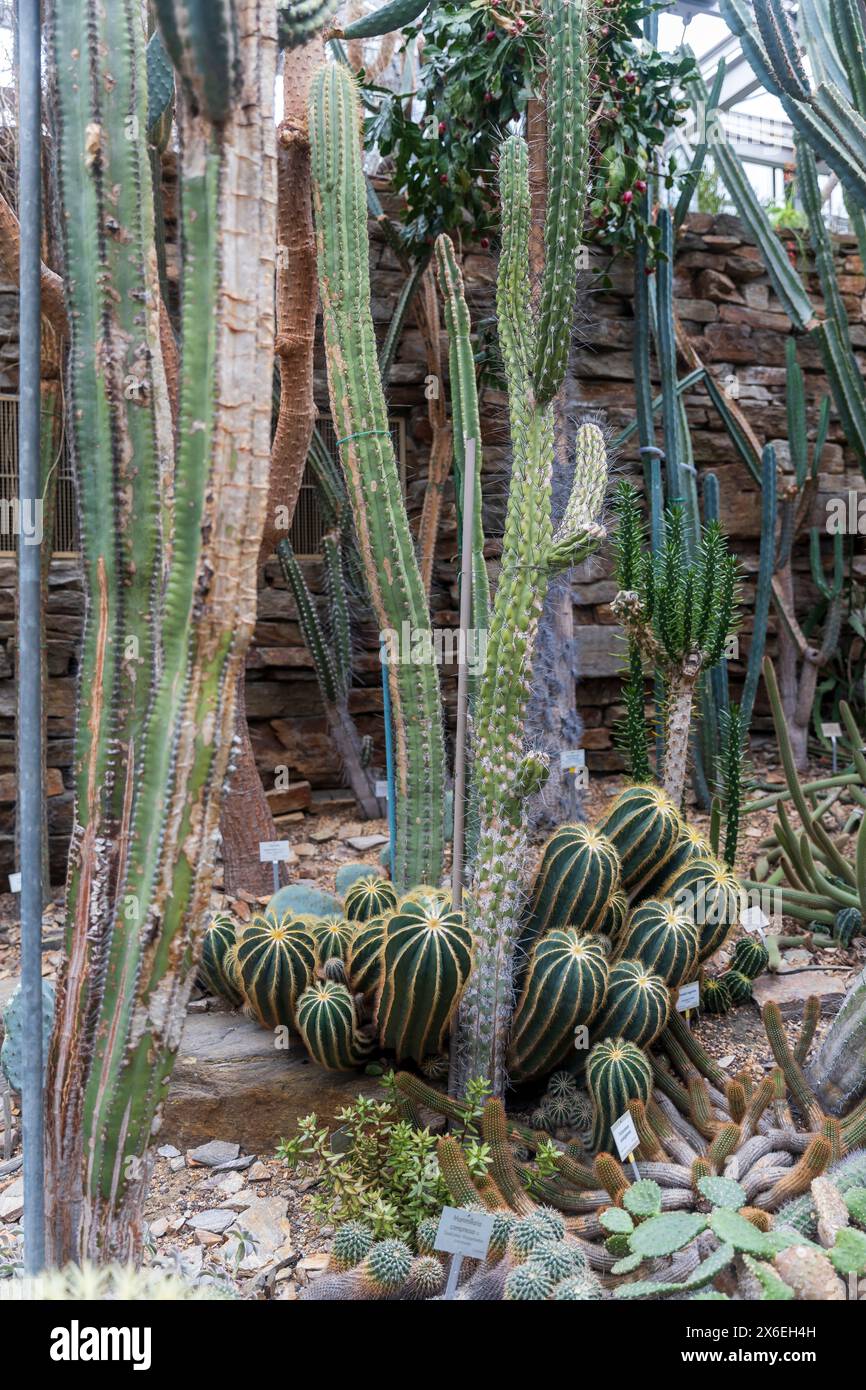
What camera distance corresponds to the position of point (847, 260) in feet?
19.1

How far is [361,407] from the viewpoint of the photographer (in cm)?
250

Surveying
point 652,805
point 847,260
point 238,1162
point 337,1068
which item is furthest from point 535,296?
point 847,260

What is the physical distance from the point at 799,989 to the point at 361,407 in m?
2.07

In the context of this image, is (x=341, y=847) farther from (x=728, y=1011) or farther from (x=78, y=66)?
(x=78, y=66)

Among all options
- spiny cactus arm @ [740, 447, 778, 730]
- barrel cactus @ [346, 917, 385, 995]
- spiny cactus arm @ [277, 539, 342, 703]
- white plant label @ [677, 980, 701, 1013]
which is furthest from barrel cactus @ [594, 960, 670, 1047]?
spiny cactus arm @ [740, 447, 778, 730]

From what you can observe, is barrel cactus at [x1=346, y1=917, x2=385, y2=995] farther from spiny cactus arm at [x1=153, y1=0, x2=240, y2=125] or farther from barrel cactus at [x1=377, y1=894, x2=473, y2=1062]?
spiny cactus arm at [x1=153, y1=0, x2=240, y2=125]

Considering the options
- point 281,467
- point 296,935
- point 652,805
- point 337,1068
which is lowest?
point 337,1068

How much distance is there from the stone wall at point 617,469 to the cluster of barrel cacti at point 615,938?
1.81 metres

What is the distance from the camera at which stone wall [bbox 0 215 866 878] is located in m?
4.47

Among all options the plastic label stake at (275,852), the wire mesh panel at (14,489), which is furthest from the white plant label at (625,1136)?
the wire mesh panel at (14,489)

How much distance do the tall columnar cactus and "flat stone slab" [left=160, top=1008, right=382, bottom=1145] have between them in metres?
0.91

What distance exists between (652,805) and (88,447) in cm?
160

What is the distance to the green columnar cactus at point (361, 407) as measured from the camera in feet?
8.20

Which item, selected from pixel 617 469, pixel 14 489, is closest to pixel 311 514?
pixel 14 489
